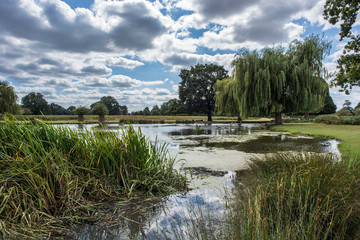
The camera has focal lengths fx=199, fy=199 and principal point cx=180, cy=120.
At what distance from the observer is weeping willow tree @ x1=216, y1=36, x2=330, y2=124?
16.6 m

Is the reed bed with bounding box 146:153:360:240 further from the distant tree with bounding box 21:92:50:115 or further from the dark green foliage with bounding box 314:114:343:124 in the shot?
the distant tree with bounding box 21:92:50:115

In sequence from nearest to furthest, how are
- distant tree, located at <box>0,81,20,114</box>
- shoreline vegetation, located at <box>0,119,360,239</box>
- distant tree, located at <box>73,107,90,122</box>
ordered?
shoreline vegetation, located at <box>0,119,360,239</box>
distant tree, located at <box>0,81,20,114</box>
distant tree, located at <box>73,107,90,122</box>

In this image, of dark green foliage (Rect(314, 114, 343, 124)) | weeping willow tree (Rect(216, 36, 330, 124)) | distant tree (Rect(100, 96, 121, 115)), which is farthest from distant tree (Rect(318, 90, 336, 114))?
distant tree (Rect(100, 96, 121, 115))

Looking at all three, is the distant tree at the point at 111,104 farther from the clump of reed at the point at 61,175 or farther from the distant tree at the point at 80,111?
the clump of reed at the point at 61,175

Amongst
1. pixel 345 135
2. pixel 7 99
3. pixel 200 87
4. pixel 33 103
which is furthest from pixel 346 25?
pixel 33 103

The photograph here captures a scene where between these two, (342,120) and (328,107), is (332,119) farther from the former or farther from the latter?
(328,107)

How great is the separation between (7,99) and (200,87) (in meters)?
29.1

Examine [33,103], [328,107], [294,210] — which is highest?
[33,103]

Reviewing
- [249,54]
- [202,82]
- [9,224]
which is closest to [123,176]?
[9,224]

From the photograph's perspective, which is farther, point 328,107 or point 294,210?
point 328,107

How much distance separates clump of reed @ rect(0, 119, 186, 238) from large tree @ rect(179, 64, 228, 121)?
112ft

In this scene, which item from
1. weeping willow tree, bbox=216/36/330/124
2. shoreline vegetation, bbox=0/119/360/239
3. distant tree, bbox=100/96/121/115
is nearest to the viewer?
shoreline vegetation, bbox=0/119/360/239

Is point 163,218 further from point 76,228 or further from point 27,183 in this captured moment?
point 27,183

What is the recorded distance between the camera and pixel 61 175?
8.34 ft
